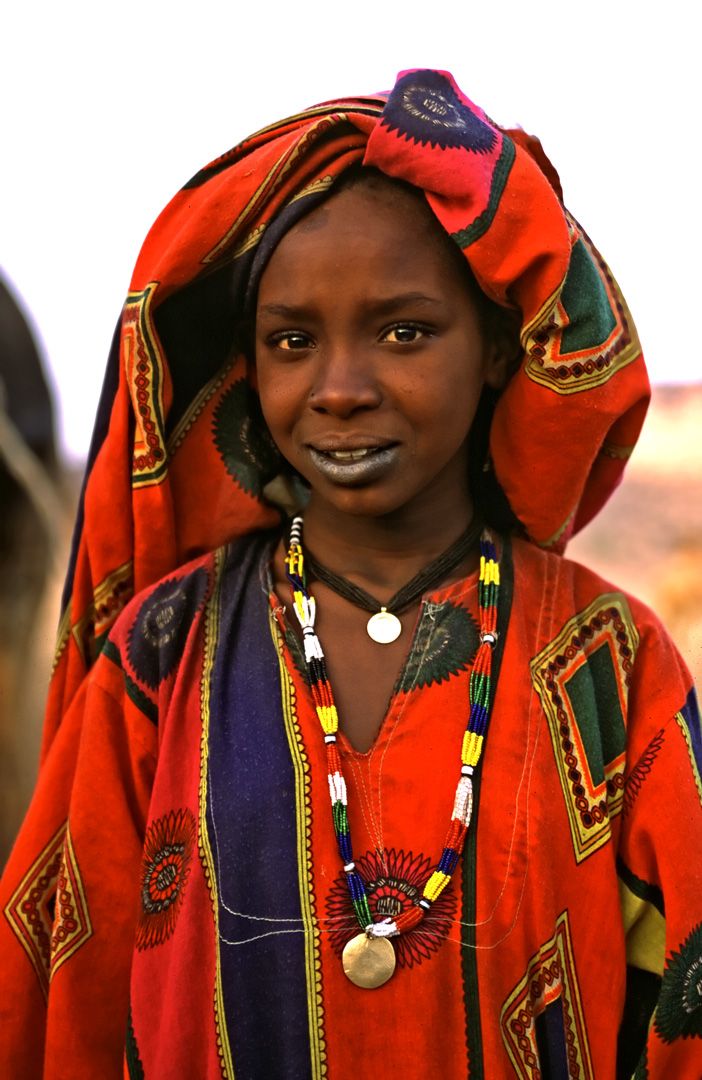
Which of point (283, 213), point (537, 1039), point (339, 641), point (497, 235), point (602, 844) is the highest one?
point (283, 213)

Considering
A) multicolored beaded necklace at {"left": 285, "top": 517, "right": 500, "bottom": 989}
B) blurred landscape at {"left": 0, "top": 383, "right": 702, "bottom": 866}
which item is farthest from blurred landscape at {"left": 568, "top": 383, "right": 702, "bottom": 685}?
multicolored beaded necklace at {"left": 285, "top": 517, "right": 500, "bottom": 989}

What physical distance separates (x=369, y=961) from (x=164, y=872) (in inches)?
12.9

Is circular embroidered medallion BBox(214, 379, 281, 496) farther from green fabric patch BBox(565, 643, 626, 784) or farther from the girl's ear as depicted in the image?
green fabric patch BBox(565, 643, 626, 784)

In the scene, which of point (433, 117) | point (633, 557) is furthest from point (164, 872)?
point (633, 557)

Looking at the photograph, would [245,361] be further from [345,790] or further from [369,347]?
[345,790]

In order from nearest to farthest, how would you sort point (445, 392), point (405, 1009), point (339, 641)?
point (405, 1009)
point (445, 392)
point (339, 641)

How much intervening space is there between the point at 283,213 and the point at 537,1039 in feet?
3.94

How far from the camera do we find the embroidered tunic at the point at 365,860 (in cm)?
158

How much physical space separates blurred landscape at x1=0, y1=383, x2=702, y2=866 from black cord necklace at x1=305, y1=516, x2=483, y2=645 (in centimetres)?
187

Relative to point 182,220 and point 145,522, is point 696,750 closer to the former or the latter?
point 145,522

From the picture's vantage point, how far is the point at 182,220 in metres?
1.81

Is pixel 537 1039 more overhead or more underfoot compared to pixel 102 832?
more underfoot

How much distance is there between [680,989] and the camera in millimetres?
1601

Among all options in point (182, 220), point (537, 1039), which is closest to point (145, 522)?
point (182, 220)
